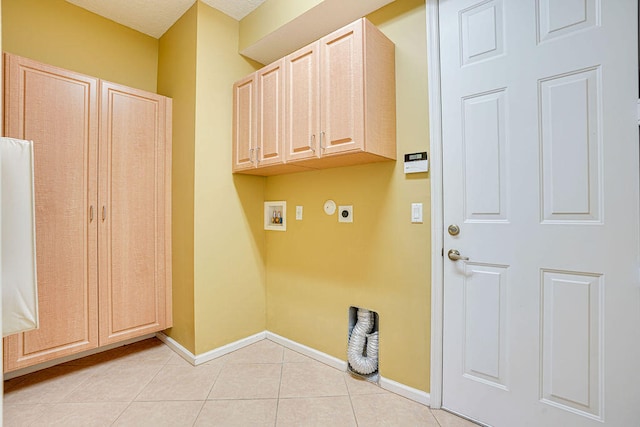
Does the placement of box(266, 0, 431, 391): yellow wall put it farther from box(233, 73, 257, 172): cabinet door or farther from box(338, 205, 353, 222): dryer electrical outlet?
box(233, 73, 257, 172): cabinet door

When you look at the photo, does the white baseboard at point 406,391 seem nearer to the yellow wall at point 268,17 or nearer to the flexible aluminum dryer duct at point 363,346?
the flexible aluminum dryer duct at point 363,346

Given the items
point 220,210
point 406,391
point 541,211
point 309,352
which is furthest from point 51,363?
point 541,211

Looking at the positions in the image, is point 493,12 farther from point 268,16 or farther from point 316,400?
point 316,400

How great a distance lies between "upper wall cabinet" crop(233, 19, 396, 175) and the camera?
1694 millimetres

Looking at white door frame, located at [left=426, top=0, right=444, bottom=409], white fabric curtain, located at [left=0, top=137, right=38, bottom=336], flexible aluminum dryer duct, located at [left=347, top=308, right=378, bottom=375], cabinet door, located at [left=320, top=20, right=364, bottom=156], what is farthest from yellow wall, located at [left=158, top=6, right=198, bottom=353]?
white door frame, located at [left=426, top=0, right=444, bottom=409]

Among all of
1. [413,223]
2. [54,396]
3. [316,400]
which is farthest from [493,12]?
[54,396]

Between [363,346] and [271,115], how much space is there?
1786mm

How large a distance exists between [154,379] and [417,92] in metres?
2.58

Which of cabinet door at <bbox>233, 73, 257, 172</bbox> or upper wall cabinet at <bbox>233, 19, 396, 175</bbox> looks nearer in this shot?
upper wall cabinet at <bbox>233, 19, 396, 175</bbox>

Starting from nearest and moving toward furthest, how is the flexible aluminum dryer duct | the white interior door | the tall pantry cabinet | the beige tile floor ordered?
the white interior door, the beige tile floor, the tall pantry cabinet, the flexible aluminum dryer duct

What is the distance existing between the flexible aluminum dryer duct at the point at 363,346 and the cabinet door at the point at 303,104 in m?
1.18

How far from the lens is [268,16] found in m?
2.24

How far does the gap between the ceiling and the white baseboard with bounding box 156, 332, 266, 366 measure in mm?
2714

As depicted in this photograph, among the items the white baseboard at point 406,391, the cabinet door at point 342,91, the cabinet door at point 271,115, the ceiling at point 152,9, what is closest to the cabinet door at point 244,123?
the cabinet door at point 271,115
